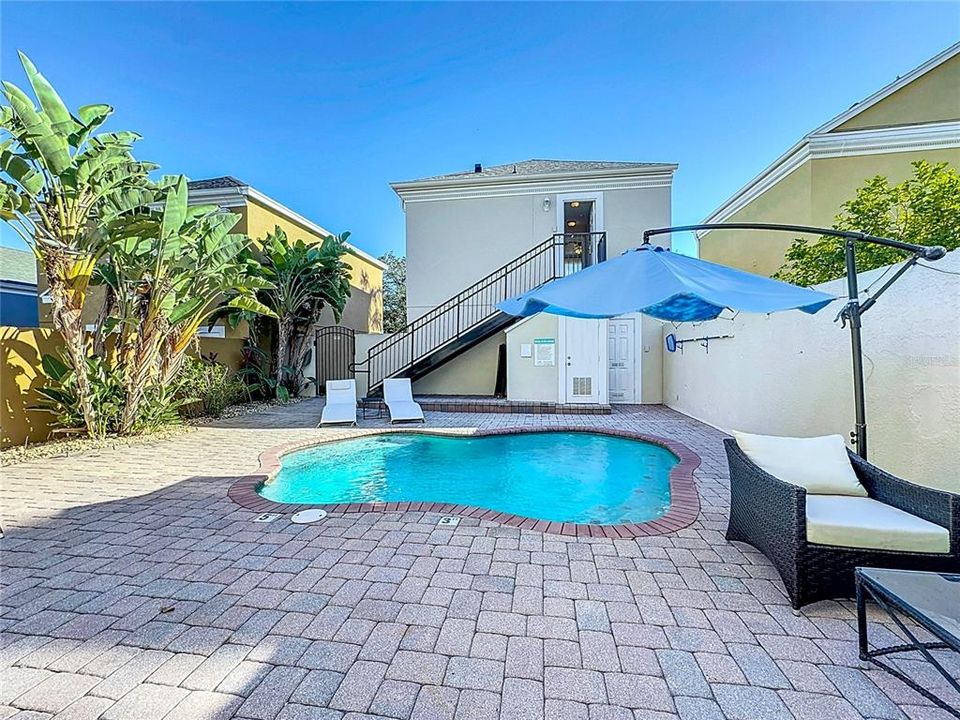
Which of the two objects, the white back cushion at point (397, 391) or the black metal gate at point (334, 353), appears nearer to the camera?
the white back cushion at point (397, 391)

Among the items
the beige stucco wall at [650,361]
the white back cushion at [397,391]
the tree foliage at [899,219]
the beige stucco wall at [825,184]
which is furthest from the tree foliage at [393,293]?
the tree foliage at [899,219]

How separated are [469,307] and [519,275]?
185 cm

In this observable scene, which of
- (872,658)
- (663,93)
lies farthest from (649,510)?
(663,93)

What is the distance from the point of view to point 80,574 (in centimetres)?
310

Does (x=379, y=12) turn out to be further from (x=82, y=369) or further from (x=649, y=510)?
(x=649, y=510)

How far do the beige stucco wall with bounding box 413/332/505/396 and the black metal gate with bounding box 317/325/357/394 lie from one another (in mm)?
3193

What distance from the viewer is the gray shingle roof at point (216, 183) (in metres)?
12.9

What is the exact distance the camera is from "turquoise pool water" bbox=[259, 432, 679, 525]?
18.0 ft

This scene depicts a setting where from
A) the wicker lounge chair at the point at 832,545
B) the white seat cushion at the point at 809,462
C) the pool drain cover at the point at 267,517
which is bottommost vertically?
the pool drain cover at the point at 267,517

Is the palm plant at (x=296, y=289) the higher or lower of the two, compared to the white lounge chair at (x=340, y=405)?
higher

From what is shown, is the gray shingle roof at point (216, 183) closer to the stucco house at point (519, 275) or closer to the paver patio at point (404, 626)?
the stucco house at point (519, 275)

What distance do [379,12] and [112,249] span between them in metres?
7.30

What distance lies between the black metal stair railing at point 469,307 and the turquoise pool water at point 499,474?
494cm

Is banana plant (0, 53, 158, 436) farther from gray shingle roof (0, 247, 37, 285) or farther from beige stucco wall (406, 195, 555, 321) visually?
→ gray shingle roof (0, 247, 37, 285)
